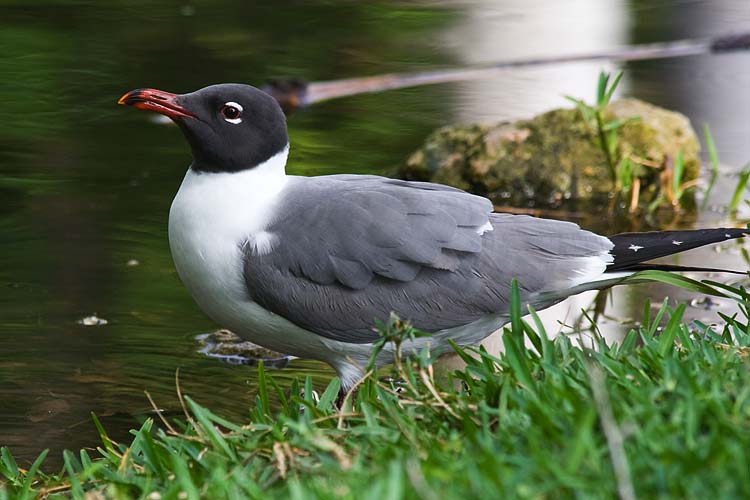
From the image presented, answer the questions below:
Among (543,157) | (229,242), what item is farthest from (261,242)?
(543,157)

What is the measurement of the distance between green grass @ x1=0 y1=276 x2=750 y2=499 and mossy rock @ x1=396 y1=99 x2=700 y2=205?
313 centimetres

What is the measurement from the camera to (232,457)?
10.6ft

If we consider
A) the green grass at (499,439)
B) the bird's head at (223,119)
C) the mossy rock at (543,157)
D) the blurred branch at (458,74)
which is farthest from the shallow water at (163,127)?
the green grass at (499,439)

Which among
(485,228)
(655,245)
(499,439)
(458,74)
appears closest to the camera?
(499,439)

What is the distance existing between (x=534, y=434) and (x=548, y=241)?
170 cm

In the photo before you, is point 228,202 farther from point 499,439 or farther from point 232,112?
point 499,439

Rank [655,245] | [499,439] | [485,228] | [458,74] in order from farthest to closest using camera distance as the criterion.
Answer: [458,74] → [655,245] → [485,228] → [499,439]

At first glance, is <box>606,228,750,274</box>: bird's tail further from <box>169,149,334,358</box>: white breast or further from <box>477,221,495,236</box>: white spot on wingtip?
<box>169,149,334,358</box>: white breast

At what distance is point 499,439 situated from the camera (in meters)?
2.92

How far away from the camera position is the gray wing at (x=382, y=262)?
13.7 feet

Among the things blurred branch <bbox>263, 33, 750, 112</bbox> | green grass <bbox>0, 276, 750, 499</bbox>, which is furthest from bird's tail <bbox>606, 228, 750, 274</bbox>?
blurred branch <bbox>263, 33, 750, 112</bbox>

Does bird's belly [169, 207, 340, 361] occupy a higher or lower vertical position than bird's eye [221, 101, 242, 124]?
lower

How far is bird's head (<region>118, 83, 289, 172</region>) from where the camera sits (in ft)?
14.3

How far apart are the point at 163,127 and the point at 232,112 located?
3.91 metres
